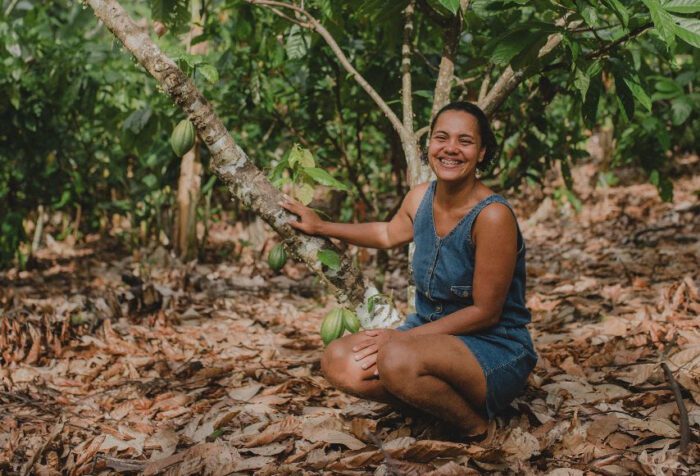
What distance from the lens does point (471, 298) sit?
1.93 meters

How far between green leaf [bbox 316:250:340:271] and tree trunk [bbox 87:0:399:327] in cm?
4

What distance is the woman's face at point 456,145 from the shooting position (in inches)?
74.1

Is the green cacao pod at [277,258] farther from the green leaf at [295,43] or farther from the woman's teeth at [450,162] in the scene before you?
the green leaf at [295,43]

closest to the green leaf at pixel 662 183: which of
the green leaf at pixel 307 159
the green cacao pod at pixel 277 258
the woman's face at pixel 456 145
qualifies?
the woman's face at pixel 456 145

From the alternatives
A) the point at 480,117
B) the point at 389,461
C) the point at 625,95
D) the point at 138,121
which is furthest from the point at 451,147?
the point at 138,121

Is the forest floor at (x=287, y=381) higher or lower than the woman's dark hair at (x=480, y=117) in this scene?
lower

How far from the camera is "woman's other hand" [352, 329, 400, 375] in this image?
6.12ft

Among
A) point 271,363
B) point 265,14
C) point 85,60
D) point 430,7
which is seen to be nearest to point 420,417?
point 271,363

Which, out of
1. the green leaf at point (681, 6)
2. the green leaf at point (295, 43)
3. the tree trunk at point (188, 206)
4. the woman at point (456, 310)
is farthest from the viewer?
the tree trunk at point (188, 206)

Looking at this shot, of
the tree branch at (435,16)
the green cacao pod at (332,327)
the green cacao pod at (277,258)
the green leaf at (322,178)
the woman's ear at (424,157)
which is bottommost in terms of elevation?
the green cacao pod at (332,327)

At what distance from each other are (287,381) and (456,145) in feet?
3.91

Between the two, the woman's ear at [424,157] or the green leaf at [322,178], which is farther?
the woman's ear at [424,157]

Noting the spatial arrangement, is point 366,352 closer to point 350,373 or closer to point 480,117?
point 350,373

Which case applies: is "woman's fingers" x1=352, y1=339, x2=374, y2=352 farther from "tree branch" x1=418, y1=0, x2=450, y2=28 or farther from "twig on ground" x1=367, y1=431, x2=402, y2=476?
"tree branch" x1=418, y1=0, x2=450, y2=28
